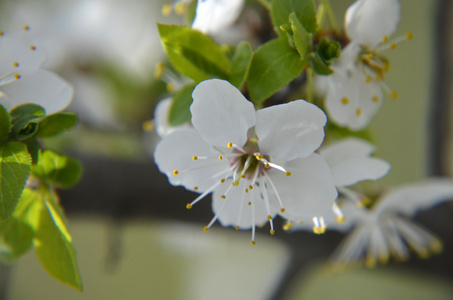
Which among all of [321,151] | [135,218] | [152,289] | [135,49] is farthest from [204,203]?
[152,289]

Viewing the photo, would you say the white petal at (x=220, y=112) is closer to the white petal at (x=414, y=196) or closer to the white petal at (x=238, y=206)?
the white petal at (x=238, y=206)

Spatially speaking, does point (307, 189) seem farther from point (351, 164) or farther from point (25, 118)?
point (25, 118)

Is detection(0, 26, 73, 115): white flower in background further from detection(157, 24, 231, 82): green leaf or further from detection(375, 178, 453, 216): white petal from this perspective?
detection(375, 178, 453, 216): white petal

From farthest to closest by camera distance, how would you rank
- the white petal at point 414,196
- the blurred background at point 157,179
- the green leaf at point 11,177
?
the blurred background at point 157,179
the white petal at point 414,196
the green leaf at point 11,177

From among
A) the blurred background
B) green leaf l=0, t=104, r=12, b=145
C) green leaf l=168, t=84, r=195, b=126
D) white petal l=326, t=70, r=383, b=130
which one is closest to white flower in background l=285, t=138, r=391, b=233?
white petal l=326, t=70, r=383, b=130

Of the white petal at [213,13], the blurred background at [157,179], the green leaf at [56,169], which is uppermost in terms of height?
the white petal at [213,13]

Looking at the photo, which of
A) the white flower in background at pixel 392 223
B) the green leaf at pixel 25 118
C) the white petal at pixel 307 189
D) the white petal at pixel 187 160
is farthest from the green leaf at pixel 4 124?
the white flower in background at pixel 392 223

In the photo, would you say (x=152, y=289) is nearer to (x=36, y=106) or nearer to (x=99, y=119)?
(x=99, y=119)
